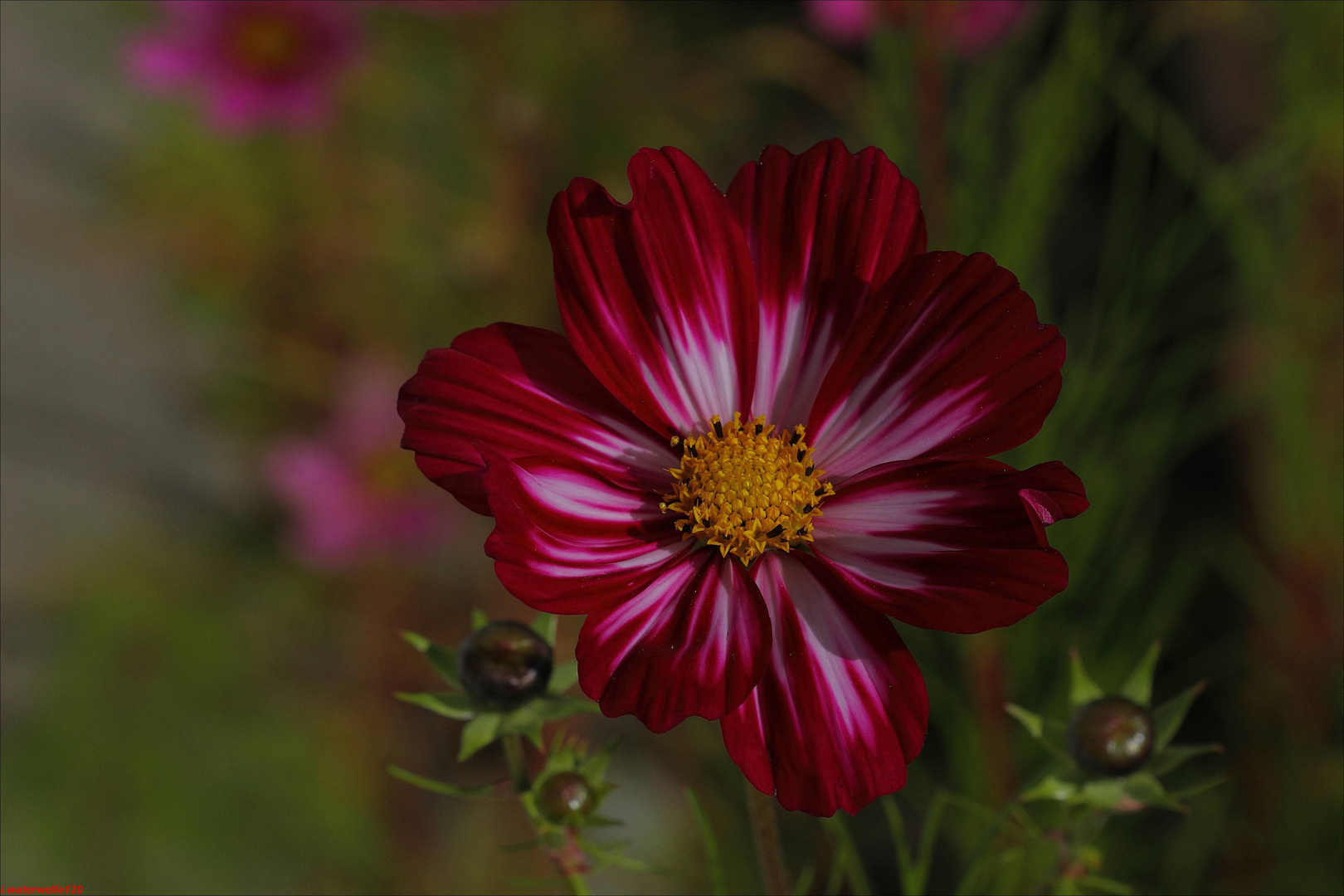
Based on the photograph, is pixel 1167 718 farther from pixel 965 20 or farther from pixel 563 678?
pixel 965 20

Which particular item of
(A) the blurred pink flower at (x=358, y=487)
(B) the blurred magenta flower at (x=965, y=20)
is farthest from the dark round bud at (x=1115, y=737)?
(A) the blurred pink flower at (x=358, y=487)

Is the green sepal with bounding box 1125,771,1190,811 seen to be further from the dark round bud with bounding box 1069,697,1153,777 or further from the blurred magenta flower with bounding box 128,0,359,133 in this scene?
the blurred magenta flower with bounding box 128,0,359,133

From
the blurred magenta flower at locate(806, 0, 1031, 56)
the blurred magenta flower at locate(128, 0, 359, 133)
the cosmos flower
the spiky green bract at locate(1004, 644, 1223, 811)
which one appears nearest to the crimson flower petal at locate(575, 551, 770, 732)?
the cosmos flower

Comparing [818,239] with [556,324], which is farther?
[556,324]

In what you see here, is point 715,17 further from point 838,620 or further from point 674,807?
point 838,620

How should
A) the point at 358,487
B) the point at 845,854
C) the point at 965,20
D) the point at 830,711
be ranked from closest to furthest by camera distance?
the point at 830,711
the point at 845,854
the point at 965,20
the point at 358,487

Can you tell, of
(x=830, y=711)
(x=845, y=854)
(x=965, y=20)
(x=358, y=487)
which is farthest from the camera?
(x=358, y=487)

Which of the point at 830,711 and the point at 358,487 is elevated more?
the point at 358,487

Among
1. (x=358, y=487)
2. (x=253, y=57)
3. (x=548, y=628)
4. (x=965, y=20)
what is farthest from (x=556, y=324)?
(x=548, y=628)
